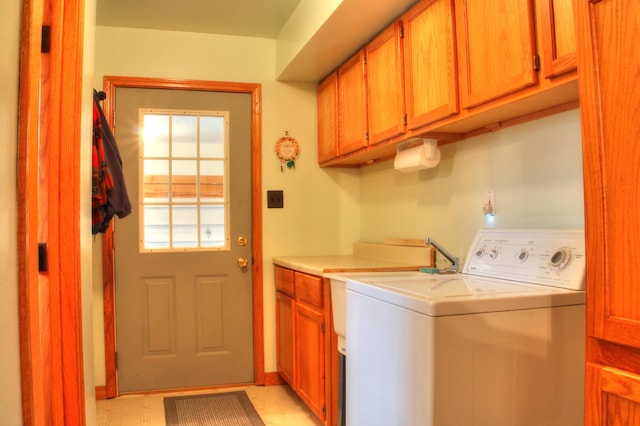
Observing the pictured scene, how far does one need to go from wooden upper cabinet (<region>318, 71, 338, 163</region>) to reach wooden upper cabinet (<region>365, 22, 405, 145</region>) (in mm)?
509

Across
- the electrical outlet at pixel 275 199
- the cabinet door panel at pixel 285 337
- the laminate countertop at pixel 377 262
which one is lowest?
the cabinet door panel at pixel 285 337

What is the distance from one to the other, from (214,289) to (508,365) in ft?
7.47

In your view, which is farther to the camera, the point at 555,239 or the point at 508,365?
the point at 555,239

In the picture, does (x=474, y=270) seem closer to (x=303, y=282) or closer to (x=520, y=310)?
(x=520, y=310)

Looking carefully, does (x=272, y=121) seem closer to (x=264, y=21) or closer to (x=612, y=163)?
(x=264, y=21)

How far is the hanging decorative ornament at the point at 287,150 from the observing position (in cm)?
353

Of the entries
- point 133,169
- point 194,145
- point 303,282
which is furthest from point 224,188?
point 303,282

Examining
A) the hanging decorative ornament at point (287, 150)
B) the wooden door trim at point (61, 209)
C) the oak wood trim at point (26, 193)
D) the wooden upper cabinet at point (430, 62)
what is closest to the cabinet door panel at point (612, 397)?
the oak wood trim at point (26, 193)

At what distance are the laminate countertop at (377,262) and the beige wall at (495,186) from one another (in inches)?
4.0

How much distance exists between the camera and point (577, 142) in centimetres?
180

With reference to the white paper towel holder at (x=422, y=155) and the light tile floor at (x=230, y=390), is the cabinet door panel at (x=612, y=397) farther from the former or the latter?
the light tile floor at (x=230, y=390)

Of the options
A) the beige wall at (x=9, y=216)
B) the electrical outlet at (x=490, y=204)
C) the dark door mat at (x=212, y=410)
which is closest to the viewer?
the beige wall at (x=9, y=216)

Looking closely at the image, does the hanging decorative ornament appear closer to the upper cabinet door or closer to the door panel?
the door panel

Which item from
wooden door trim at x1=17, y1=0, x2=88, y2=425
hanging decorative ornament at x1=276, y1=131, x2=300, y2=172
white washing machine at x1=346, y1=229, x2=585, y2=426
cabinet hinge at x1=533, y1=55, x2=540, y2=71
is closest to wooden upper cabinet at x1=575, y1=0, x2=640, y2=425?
white washing machine at x1=346, y1=229, x2=585, y2=426
